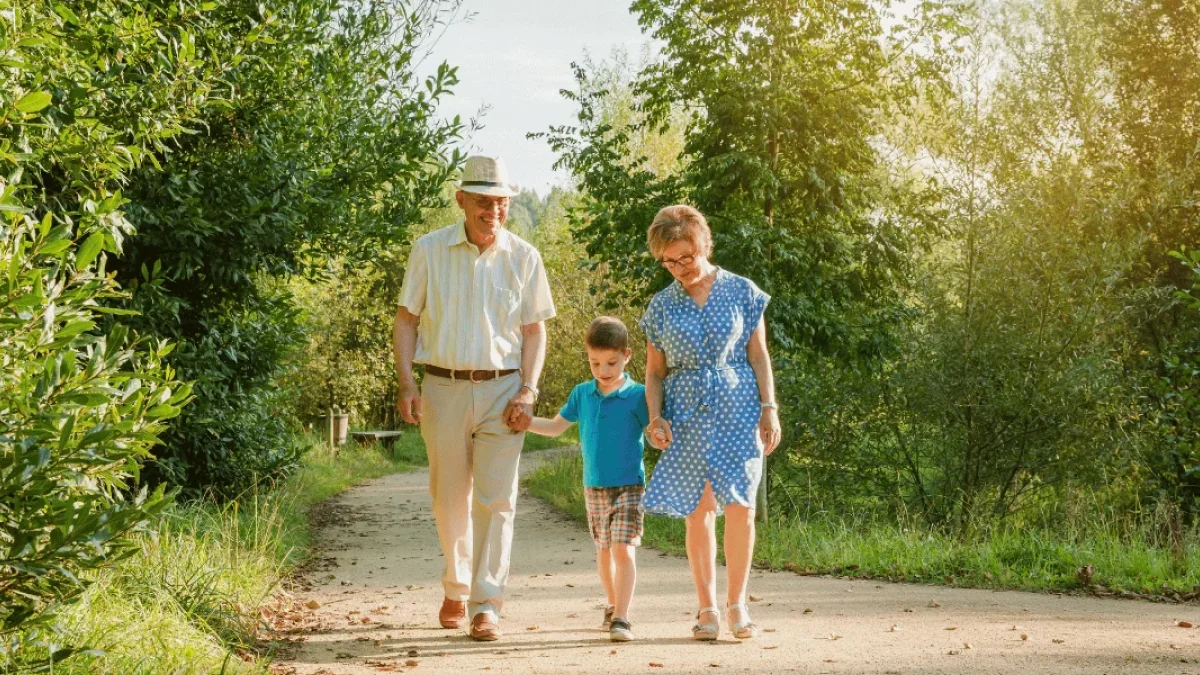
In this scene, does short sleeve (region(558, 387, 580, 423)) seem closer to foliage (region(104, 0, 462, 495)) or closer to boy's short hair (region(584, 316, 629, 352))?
boy's short hair (region(584, 316, 629, 352))

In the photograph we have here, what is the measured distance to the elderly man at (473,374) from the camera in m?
5.94

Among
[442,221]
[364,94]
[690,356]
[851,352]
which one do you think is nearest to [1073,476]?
[851,352]

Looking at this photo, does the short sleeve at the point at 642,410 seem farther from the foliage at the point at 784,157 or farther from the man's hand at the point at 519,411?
the foliage at the point at 784,157

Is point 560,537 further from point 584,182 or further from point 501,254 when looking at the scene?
point 501,254

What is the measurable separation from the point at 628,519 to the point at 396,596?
226 centimetres

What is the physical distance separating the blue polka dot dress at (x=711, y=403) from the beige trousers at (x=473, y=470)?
792 millimetres

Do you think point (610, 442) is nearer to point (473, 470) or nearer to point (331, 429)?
point (473, 470)

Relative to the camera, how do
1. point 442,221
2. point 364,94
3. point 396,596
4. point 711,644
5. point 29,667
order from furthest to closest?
point 442,221
point 364,94
point 396,596
point 711,644
point 29,667

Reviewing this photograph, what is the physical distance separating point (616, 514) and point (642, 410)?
0.56 metres

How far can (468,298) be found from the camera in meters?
5.98

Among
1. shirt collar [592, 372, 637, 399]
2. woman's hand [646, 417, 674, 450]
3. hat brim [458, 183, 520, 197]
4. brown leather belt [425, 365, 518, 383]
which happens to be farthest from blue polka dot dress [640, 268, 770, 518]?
hat brim [458, 183, 520, 197]

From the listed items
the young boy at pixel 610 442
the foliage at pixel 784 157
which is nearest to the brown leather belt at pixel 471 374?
the young boy at pixel 610 442

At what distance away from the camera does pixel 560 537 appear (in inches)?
425

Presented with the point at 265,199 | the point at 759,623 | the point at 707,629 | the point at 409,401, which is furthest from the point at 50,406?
the point at 265,199
